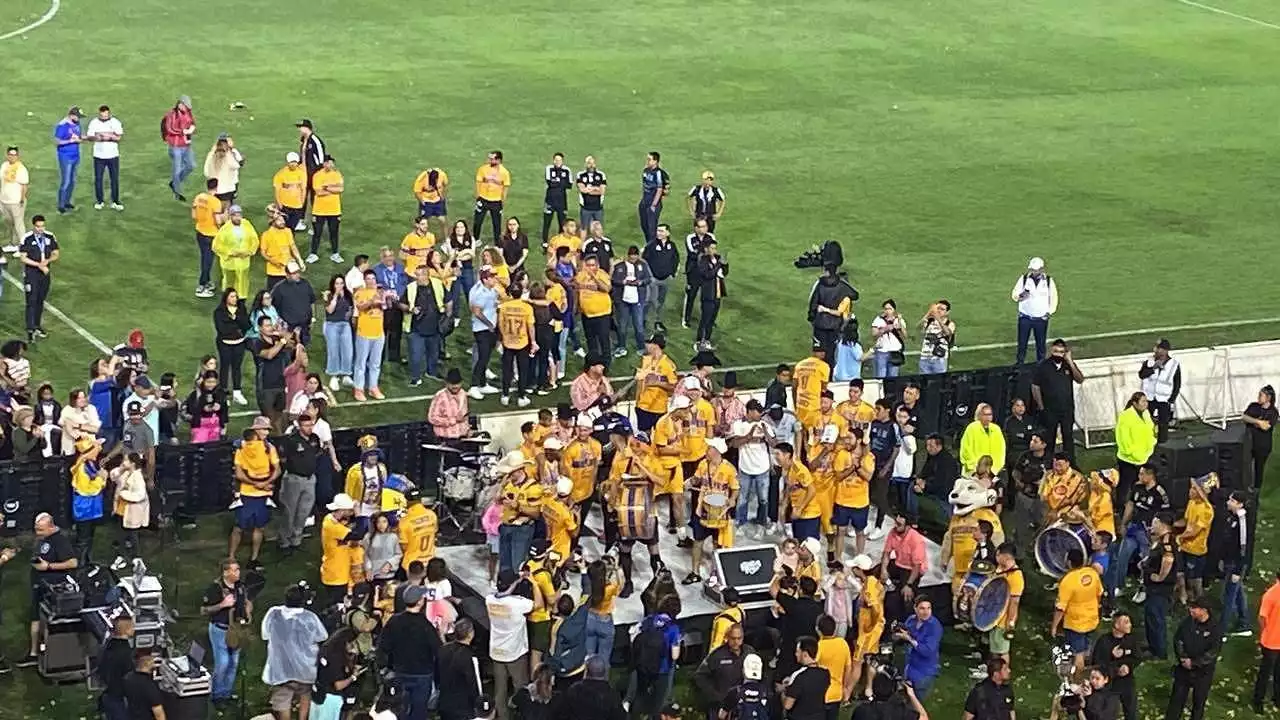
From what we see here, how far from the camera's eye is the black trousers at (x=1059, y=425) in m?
24.8

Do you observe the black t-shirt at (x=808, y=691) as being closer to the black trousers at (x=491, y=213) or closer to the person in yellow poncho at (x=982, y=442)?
the person in yellow poncho at (x=982, y=442)

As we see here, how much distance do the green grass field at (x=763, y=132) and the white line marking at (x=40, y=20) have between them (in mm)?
230

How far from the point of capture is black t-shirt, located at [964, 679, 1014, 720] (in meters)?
17.7

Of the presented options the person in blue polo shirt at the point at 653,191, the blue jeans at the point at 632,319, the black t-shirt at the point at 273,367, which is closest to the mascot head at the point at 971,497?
the blue jeans at the point at 632,319

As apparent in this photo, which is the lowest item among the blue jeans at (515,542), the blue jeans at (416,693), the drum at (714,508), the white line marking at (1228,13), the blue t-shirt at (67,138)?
the blue jeans at (416,693)

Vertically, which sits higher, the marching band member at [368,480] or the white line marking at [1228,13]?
the white line marking at [1228,13]

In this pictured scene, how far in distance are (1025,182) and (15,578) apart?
812 inches

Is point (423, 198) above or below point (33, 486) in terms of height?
above

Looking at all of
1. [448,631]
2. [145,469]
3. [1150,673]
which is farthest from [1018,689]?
[145,469]

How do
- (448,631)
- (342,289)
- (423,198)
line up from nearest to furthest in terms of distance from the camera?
(448,631), (342,289), (423,198)

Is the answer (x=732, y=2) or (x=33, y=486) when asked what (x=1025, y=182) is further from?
(x=33, y=486)

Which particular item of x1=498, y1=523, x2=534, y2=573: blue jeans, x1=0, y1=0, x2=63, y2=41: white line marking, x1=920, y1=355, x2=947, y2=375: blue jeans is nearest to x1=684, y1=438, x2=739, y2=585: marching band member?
x1=498, y1=523, x2=534, y2=573: blue jeans

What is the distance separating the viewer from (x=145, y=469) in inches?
853

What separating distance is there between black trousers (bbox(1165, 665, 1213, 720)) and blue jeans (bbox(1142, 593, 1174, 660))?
4.13ft
